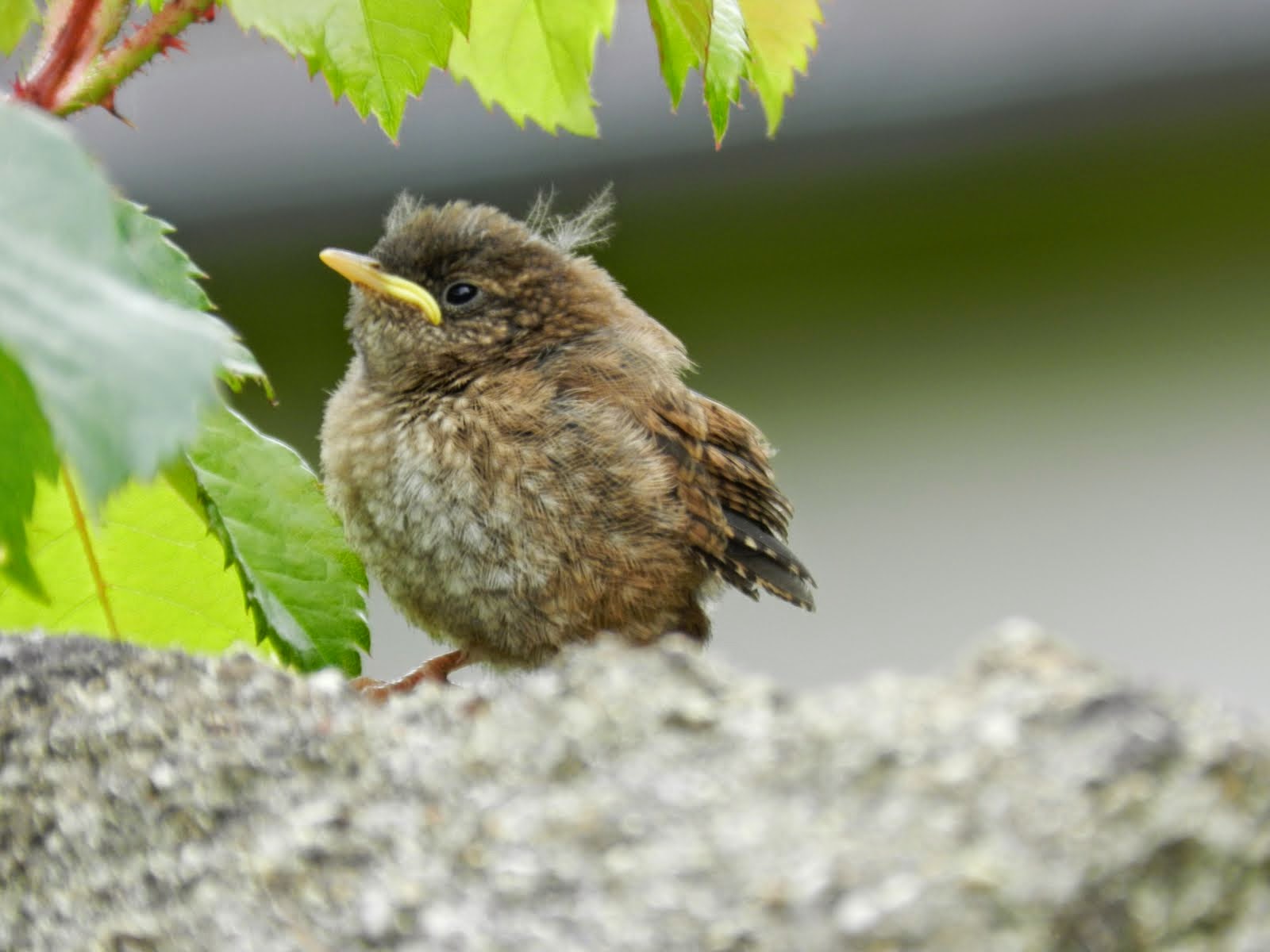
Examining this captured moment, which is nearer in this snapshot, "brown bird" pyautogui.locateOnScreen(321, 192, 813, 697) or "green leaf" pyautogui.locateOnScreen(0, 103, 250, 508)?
"green leaf" pyautogui.locateOnScreen(0, 103, 250, 508)

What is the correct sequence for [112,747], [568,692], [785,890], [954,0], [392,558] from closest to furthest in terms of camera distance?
1. [785,890]
2. [568,692]
3. [112,747]
4. [392,558]
5. [954,0]

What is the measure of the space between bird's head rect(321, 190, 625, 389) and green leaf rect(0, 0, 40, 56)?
0.79m

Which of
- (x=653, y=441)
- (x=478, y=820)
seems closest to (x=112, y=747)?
(x=478, y=820)

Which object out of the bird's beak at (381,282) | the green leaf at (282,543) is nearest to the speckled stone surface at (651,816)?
the green leaf at (282,543)

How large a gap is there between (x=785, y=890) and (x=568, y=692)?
31 centimetres

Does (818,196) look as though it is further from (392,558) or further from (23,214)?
(23,214)

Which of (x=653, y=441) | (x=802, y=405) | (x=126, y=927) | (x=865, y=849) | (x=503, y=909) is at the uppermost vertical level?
(x=802, y=405)

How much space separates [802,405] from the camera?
4.85 meters

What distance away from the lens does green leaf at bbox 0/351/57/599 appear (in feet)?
3.45

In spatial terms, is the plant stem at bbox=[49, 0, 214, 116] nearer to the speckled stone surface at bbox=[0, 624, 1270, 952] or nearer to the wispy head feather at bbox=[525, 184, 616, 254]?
the speckled stone surface at bbox=[0, 624, 1270, 952]

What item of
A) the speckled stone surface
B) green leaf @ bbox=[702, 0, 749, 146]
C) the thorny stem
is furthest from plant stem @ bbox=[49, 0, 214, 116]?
the speckled stone surface

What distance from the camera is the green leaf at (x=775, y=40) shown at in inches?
66.3

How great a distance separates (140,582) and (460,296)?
948 mm

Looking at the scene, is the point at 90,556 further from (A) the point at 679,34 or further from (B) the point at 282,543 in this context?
(A) the point at 679,34
